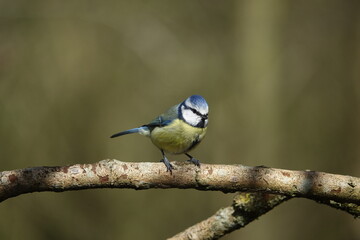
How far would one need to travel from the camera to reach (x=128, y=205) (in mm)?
5430

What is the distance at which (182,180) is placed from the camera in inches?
85.7

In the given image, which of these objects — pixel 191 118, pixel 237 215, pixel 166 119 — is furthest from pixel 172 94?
pixel 237 215

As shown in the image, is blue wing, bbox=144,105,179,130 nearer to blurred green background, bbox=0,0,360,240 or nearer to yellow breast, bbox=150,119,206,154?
yellow breast, bbox=150,119,206,154

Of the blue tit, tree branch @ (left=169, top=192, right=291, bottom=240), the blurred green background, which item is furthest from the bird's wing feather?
the blurred green background

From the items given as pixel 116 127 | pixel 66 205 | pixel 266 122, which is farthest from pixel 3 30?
pixel 266 122

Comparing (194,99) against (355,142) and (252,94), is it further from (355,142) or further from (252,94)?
(355,142)

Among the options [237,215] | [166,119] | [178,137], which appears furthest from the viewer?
[166,119]

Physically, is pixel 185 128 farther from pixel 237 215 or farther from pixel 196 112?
pixel 237 215

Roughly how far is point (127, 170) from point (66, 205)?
3.35m

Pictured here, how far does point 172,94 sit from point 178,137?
8.35ft

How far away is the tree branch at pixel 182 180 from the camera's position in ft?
6.51

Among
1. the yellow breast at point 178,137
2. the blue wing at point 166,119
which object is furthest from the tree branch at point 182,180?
the blue wing at point 166,119

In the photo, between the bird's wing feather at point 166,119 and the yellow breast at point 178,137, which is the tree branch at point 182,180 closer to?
the yellow breast at point 178,137

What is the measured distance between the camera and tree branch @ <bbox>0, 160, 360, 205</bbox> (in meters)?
1.98
